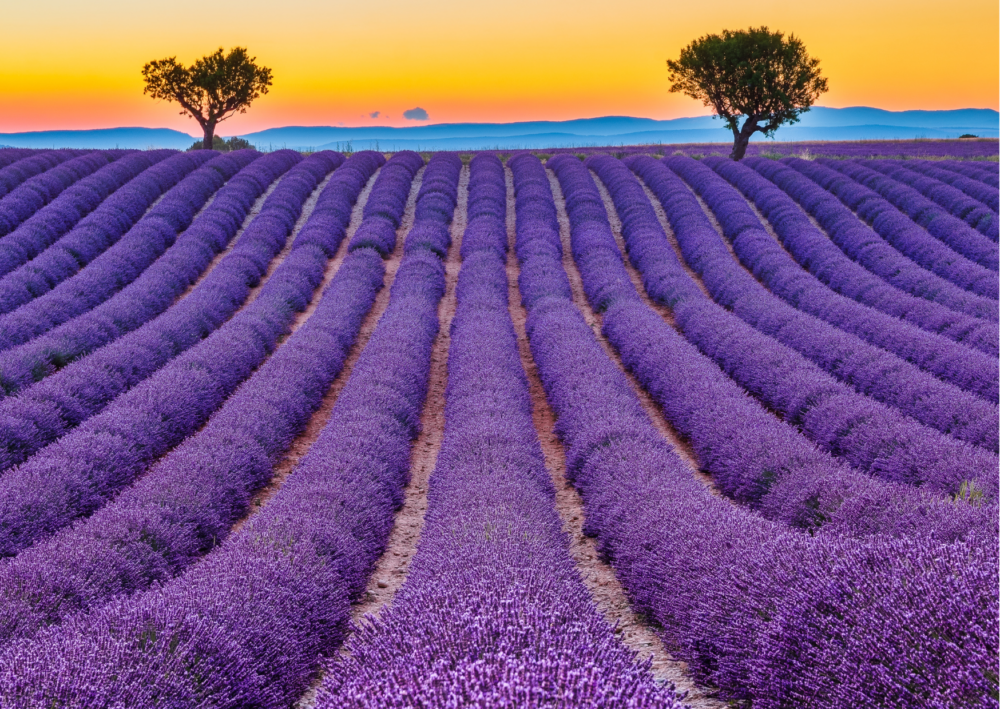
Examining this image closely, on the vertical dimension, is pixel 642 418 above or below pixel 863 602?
below

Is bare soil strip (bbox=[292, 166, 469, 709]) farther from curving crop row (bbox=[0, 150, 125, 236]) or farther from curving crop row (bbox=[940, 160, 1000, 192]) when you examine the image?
curving crop row (bbox=[940, 160, 1000, 192])

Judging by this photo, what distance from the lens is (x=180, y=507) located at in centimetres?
601

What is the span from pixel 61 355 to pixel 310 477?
5.88m

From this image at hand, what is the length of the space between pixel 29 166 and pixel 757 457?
24631mm

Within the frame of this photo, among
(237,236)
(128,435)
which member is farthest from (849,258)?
(128,435)

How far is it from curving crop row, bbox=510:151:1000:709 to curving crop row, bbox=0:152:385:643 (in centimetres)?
312

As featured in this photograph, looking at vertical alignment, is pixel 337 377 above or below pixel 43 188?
below

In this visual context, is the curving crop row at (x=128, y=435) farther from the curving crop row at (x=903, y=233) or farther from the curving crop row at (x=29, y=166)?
the curving crop row at (x=903, y=233)

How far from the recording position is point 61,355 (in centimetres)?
1044

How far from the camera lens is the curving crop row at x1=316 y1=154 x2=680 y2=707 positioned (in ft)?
7.65

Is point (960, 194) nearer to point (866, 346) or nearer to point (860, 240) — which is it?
point (860, 240)

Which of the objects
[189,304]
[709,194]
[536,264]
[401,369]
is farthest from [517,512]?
[709,194]

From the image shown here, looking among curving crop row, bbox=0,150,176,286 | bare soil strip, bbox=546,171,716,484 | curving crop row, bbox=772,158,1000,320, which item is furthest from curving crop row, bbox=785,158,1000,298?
curving crop row, bbox=0,150,176,286

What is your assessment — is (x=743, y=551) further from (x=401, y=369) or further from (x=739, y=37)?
(x=739, y=37)
